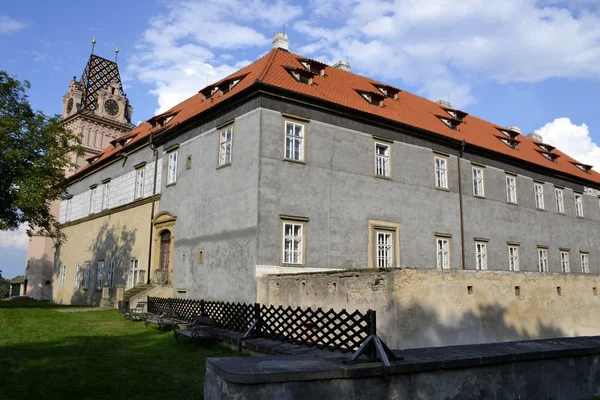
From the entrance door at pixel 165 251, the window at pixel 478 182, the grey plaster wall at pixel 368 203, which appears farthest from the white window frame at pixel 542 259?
the entrance door at pixel 165 251

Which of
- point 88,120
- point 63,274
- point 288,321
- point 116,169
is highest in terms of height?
point 88,120

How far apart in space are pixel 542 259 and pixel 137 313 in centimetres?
2217

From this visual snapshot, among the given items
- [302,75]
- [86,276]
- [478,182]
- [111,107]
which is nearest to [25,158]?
[86,276]

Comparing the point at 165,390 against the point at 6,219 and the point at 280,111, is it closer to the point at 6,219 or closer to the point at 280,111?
the point at 280,111

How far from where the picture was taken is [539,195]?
28812 mm

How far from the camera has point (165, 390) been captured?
8758 millimetres

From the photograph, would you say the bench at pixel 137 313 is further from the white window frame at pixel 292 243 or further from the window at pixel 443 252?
the window at pixel 443 252

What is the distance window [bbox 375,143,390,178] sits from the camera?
21.0 meters

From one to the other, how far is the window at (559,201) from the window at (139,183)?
24701mm

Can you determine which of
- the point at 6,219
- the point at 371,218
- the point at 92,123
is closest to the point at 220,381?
the point at 371,218

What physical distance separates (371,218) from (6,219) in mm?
17053

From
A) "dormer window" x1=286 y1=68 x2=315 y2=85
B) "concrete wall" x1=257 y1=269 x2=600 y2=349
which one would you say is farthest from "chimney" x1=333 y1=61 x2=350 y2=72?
"concrete wall" x1=257 y1=269 x2=600 y2=349

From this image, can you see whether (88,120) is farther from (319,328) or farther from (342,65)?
(319,328)

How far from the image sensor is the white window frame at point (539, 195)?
93.5 ft
